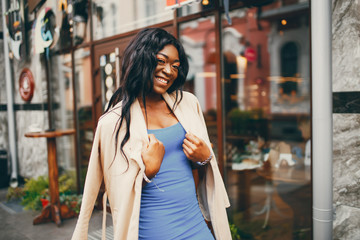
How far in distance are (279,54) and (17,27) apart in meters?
14.7

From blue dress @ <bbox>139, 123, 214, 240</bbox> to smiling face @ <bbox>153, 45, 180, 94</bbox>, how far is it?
23 centimetres

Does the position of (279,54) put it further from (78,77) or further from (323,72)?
(323,72)

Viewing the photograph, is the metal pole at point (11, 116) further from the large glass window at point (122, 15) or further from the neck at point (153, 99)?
the neck at point (153, 99)

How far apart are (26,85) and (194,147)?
5957 mm

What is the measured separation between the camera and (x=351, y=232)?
2.53m

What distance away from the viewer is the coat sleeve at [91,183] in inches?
63.4

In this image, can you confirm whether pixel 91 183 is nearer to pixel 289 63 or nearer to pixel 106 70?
pixel 106 70

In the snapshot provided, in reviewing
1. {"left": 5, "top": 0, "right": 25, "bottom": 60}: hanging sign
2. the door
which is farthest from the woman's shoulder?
{"left": 5, "top": 0, "right": 25, "bottom": 60}: hanging sign

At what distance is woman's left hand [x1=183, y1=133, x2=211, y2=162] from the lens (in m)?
1.61

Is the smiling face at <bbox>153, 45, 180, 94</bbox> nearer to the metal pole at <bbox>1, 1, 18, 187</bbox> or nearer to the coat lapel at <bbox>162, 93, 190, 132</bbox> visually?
the coat lapel at <bbox>162, 93, 190, 132</bbox>

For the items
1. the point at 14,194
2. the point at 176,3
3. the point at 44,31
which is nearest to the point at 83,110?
the point at 44,31

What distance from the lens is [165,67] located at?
1593mm

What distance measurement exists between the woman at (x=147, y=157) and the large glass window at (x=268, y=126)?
2.27m

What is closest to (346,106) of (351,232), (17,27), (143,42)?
(351,232)
